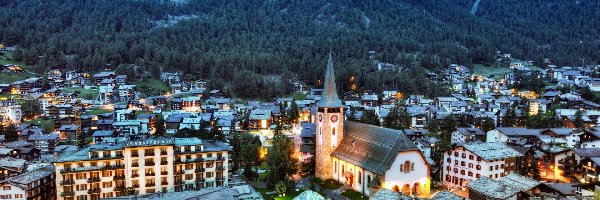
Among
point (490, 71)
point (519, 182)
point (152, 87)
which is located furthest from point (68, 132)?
point (490, 71)

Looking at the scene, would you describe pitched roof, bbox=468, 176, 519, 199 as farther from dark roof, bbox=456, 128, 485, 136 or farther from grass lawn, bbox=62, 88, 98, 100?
grass lawn, bbox=62, 88, 98, 100

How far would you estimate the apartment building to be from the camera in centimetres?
5538

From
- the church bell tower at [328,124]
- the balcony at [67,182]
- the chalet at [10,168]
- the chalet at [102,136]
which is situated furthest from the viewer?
the chalet at [102,136]

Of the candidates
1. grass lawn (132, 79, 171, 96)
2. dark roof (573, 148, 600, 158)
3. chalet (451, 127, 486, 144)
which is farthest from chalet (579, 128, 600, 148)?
grass lawn (132, 79, 171, 96)

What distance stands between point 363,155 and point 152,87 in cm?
9187

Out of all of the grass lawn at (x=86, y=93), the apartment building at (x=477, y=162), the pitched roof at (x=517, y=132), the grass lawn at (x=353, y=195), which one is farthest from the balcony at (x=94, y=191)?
the grass lawn at (x=86, y=93)

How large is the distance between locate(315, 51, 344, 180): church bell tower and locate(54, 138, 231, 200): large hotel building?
1433cm

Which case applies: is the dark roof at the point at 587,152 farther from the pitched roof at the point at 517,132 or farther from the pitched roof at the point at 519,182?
the pitched roof at the point at 519,182

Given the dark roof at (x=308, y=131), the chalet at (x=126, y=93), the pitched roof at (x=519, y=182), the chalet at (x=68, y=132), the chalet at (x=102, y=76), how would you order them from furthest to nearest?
the chalet at (x=102, y=76) → the chalet at (x=126, y=93) → the chalet at (x=68, y=132) → the dark roof at (x=308, y=131) → the pitched roof at (x=519, y=182)

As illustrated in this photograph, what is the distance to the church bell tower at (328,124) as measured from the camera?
192 feet

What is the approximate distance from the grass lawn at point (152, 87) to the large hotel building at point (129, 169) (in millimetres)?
75246

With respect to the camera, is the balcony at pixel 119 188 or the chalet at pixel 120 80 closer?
the balcony at pixel 119 188

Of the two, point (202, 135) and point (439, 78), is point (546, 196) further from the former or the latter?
point (439, 78)

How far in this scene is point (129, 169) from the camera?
52219 mm
